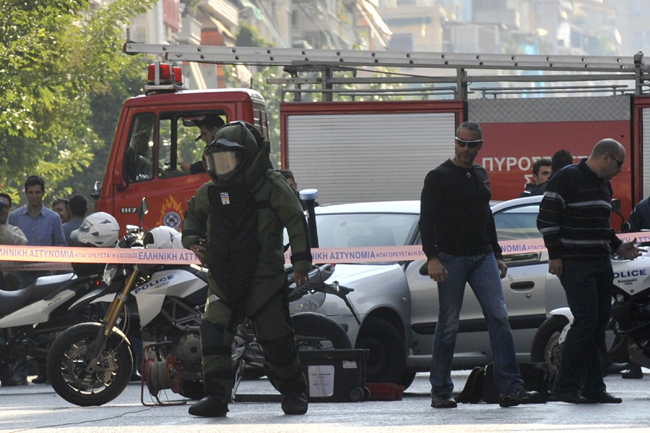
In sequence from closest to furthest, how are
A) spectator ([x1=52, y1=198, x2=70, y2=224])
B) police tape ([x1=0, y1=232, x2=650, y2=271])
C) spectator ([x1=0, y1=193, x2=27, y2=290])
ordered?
police tape ([x1=0, y1=232, x2=650, y2=271]), spectator ([x1=0, y1=193, x2=27, y2=290]), spectator ([x1=52, y1=198, x2=70, y2=224])

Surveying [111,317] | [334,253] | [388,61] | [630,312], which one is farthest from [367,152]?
[111,317]

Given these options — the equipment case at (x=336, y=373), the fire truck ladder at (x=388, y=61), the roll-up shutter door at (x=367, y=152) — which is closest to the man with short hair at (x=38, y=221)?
the fire truck ladder at (x=388, y=61)

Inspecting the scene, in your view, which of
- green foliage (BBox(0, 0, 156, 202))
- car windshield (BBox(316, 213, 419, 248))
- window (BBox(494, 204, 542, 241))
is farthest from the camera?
green foliage (BBox(0, 0, 156, 202))

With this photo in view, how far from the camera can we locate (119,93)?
39750 mm

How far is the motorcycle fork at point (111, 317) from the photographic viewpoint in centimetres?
884

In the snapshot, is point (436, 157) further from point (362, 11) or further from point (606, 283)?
point (362, 11)

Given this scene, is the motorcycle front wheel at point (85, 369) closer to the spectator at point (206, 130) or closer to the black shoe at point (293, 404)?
the black shoe at point (293, 404)

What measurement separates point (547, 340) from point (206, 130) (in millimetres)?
4316

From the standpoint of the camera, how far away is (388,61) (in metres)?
15.6

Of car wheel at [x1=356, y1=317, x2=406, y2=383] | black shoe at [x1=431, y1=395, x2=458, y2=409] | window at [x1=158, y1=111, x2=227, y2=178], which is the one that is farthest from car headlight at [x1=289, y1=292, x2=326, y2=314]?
window at [x1=158, y1=111, x2=227, y2=178]

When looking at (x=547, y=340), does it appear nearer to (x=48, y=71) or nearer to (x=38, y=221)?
(x=38, y=221)

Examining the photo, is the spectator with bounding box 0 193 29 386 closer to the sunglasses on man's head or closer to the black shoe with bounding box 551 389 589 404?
the sunglasses on man's head

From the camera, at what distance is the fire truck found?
47.1ft

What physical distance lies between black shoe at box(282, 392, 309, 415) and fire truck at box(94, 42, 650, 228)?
685 centimetres
